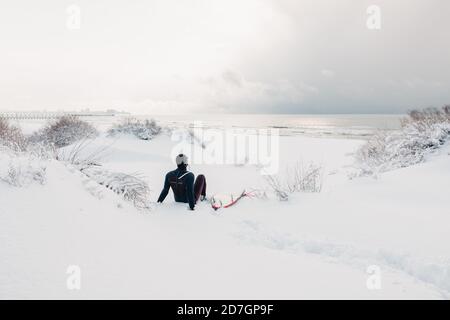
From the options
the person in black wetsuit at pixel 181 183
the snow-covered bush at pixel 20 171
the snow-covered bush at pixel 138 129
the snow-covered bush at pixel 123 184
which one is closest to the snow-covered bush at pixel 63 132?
the snow-covered bush at pixel 138 129

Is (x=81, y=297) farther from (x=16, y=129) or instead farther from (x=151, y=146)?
(x=151, y=146)

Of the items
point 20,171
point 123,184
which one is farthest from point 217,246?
point 20,171

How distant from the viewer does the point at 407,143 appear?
13.6 metres

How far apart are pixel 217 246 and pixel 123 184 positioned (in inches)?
105

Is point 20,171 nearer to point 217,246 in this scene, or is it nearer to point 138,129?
point 217,246

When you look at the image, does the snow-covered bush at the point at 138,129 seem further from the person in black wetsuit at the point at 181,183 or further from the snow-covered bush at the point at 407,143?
the person in black wetsuit at the point at 181,183

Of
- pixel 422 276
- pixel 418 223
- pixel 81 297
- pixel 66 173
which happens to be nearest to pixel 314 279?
pixel 422 276

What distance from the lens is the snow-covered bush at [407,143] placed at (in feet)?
42.1

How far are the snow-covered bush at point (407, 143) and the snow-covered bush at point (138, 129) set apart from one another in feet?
51.7

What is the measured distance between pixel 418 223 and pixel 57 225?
5.30m

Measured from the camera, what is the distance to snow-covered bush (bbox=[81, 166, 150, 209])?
5934mm

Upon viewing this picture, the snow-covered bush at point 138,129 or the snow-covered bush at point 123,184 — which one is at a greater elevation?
the snow-covered bush at point 138,129

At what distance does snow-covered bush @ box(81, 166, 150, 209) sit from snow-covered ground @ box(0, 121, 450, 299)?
365 mm

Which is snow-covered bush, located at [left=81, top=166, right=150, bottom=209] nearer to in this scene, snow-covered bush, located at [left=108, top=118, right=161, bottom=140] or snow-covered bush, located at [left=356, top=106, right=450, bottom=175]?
snow-covered bush, located at [left=356, top=106, right=450, bottom=175]
